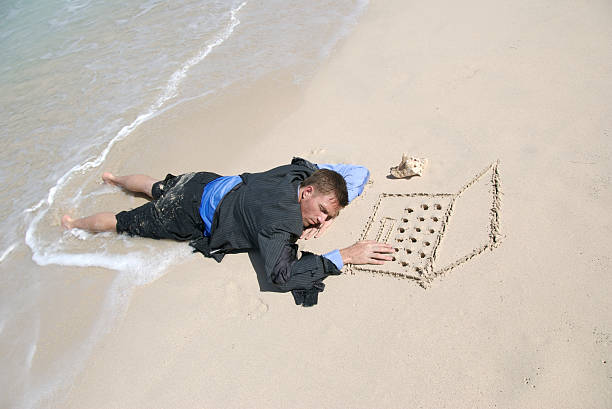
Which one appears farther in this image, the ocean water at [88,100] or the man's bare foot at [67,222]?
the man's bare foot at [67,222]

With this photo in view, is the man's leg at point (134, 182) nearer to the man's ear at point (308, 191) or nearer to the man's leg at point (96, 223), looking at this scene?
the man's leg at point (96, 223)

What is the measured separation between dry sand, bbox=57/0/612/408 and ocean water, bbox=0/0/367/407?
1.35 ft

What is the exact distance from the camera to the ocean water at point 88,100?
3.54 meters

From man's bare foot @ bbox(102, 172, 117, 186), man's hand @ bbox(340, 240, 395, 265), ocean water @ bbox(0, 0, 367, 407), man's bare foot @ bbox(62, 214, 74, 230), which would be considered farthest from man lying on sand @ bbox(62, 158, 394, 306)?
man's bare foot @ bbox(102, 172, 117, 186)

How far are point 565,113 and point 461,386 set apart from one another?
2835mm

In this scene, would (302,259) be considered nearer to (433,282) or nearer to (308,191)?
(308,191)

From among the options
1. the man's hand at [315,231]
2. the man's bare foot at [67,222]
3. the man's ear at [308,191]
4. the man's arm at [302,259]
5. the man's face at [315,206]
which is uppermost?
Result: the man's ear at [308,191]

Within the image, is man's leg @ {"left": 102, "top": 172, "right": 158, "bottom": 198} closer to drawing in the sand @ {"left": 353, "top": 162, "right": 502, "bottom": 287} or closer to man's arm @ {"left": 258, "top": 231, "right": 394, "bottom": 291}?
man's arm @ {"left": 258, "top": 231, "right": 394, "bottom": 291}

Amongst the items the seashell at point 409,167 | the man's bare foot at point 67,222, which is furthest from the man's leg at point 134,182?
the seashell at point 409,167

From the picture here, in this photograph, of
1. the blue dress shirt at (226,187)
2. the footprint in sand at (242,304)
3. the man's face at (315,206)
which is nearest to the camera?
the footprint in sand at (242,304)

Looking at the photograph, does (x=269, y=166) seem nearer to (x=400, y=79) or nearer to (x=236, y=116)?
(x=236, y=116)

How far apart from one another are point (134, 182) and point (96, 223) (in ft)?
1.82

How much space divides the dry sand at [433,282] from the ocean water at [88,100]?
41 centimetres

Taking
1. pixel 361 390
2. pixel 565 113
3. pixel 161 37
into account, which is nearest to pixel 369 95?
pixel 565 113
